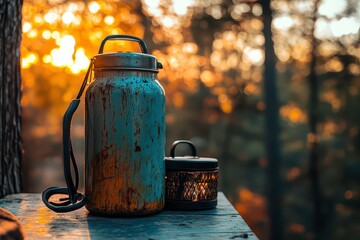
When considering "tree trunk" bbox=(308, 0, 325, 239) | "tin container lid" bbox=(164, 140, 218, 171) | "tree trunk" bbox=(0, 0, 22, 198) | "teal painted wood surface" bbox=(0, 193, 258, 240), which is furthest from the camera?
"tree trunk" bbox=(308, 0, 325, 239)

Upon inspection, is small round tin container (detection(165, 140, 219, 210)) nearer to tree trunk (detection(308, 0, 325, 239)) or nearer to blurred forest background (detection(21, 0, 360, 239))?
blurred forest background (detection(21, 0, 360, 239))

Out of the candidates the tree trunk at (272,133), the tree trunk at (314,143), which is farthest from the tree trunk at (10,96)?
the tree trunk at (314,143)

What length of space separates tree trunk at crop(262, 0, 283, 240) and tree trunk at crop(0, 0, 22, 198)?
23.5ft

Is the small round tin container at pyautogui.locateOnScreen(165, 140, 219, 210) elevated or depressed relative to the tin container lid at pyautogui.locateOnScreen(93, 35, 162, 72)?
depressed

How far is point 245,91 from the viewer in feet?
35.6

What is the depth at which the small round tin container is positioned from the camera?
5.53 feet

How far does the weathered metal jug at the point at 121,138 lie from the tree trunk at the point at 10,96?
573 mm

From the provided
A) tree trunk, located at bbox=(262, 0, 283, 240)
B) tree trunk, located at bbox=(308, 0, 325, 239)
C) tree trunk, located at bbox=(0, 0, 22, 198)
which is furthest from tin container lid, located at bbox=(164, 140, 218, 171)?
tree trunk, located at bbox=(308, 0, 325, 239)

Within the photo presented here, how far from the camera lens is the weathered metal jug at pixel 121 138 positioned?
4.92ft

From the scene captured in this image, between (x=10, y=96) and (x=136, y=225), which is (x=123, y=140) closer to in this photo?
(x=136, y=225)

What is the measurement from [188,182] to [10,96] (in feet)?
3.07

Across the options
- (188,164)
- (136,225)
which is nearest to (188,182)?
(188,164)

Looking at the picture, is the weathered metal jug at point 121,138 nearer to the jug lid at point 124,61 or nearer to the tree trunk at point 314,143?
the jug lid at point 124,61

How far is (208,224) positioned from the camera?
4.85ft
